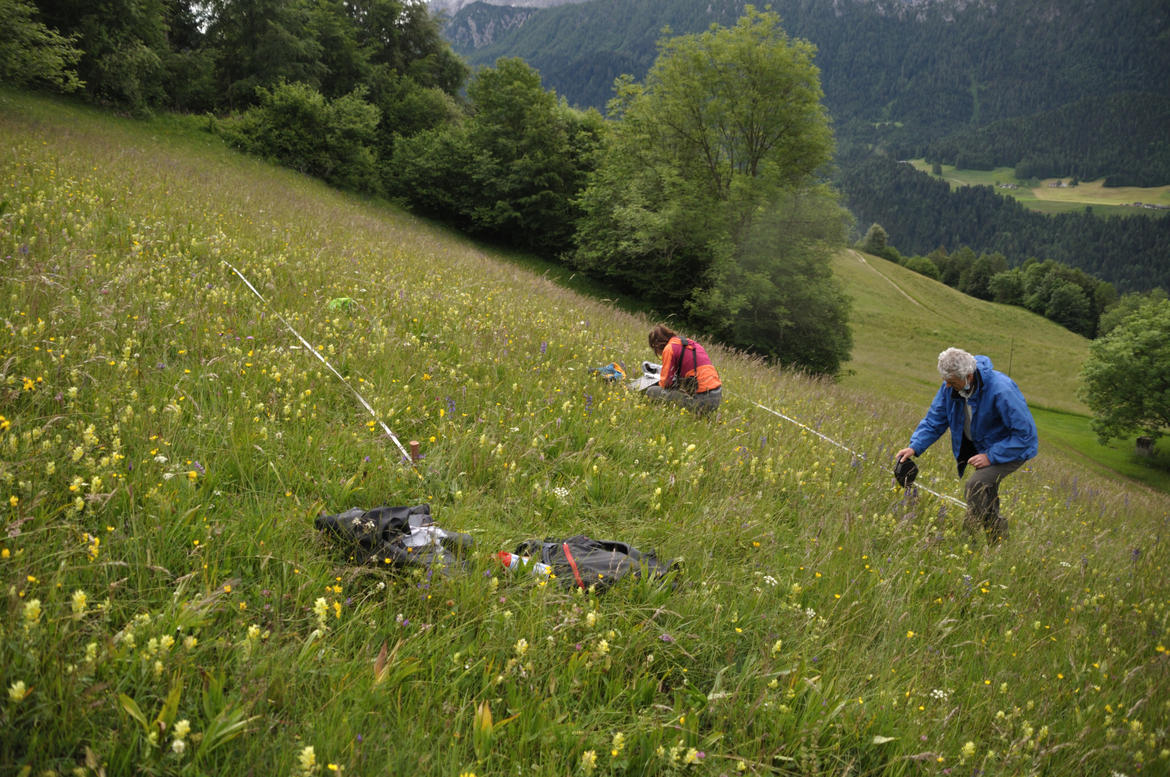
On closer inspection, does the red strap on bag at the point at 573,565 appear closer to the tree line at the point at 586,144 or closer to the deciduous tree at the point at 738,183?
the tree line at the point at 586,144

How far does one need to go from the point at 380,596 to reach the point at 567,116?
44.8 meters

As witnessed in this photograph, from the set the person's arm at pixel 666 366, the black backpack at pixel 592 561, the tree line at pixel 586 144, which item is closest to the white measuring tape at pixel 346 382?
the black backpack at pixel 592 561

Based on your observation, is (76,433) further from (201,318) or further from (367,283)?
(367,283)

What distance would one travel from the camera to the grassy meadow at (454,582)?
217 centimetres

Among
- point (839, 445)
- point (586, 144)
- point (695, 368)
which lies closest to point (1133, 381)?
point (586, 144)

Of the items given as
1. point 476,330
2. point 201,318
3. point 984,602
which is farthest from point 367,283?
point 984,602

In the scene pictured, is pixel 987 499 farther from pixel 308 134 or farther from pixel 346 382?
pixel 308 134

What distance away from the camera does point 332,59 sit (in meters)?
45.8

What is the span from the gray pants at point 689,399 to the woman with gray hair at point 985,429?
7.41 feet

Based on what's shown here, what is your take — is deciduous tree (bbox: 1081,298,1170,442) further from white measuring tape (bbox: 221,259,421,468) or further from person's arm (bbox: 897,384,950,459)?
white measuring tape (bbox: 221,259,421,468)

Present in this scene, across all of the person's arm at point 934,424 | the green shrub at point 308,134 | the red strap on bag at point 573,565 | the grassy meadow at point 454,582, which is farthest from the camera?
the green shrub at point 308,134

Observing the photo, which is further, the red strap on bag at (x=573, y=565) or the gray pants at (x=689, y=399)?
the gray pants at (x=689, y=399)

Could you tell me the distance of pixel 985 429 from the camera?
6.39 meters

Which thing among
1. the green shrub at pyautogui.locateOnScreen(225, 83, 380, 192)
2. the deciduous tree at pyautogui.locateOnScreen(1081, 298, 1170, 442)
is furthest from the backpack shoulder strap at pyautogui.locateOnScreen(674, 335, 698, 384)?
the deciduous tree at pyautogui.locateOnScreen(1081, 298, 1170, 442)
